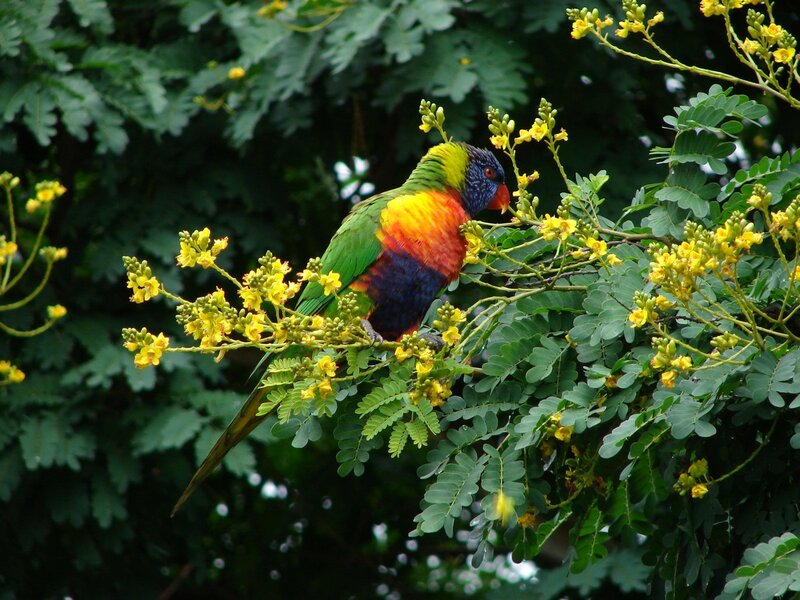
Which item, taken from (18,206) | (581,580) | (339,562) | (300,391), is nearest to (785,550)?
(300,391)

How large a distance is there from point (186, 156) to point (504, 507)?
2.52 m

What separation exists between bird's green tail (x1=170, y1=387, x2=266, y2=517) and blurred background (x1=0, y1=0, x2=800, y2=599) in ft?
3.07

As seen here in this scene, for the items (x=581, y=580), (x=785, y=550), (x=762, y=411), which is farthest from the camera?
(x=581, y=580)

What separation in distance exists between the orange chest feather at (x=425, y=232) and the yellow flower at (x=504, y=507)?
2.85 feet

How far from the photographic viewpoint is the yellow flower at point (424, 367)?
1.73 metres

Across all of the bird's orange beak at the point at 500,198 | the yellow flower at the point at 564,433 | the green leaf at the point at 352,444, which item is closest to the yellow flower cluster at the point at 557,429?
the yellow flower at the point at 564,433

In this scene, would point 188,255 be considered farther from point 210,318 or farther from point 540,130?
point 540,130

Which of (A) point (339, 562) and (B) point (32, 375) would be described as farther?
(A) point (339, 562)

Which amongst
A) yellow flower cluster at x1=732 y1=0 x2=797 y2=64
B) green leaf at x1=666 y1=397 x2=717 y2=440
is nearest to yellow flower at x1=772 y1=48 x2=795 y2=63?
yellow flower cluster at x1=732 y1=0 x2=797 y2=64

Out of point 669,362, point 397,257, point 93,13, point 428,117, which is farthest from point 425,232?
point 93,13

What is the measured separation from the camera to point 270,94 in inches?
138

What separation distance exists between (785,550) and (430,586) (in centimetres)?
320

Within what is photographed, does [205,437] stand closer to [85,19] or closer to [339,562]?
[339,562]

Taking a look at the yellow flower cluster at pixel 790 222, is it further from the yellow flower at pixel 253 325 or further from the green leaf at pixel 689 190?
the yellow flower at pixel 253 325
